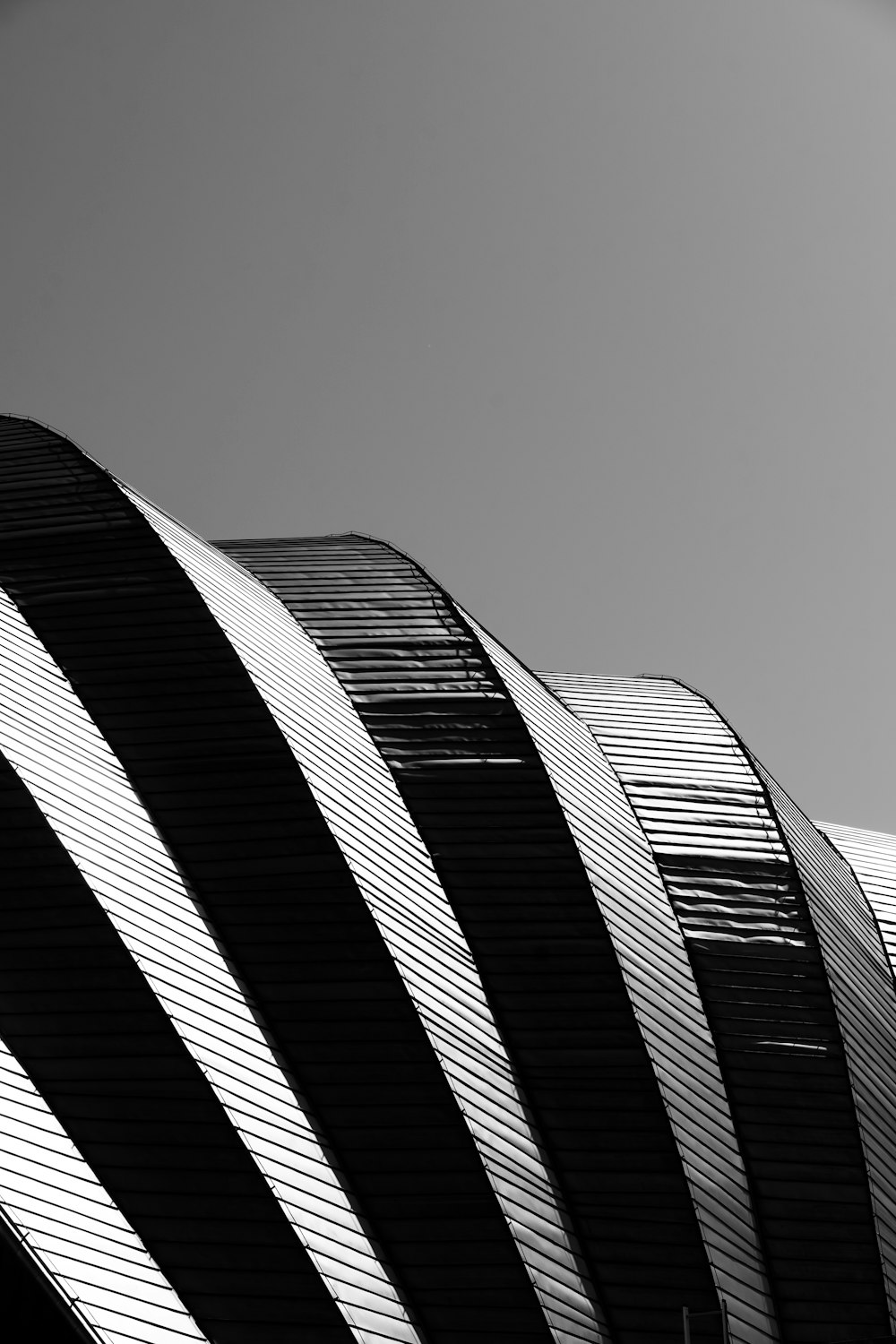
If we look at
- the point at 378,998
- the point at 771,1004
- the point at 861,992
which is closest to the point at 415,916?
the point at 378,998

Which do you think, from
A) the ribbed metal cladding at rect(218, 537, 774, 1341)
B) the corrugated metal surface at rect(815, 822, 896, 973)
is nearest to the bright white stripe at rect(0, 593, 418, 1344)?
the ribbed metal cladding at rect(218, 537, 774, 1341)

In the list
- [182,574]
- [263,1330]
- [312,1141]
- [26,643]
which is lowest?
[263,1330]

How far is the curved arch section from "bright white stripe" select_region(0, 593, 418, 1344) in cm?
785

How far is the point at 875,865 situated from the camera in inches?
1836

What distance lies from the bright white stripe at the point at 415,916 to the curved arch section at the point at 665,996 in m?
3.49

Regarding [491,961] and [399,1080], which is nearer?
[399,1080]

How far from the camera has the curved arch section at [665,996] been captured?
28.5 meters

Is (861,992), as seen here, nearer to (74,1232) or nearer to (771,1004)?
(771,1004)

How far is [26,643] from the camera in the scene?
31609mm

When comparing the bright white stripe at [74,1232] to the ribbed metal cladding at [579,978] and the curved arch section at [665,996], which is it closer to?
the ribbed metal cladding at [579,978]

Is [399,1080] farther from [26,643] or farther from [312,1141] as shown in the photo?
[26,643]

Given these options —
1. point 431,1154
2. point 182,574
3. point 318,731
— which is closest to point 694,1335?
point 431,1154

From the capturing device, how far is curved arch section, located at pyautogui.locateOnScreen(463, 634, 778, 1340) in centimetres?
2847

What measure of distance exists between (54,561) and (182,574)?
128 inches
